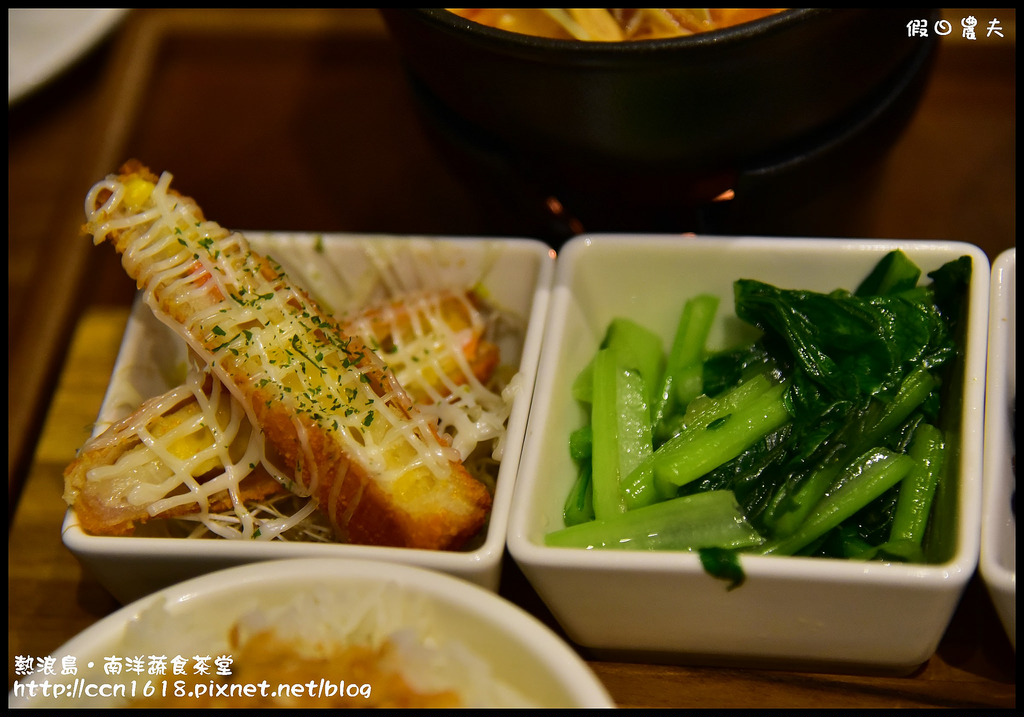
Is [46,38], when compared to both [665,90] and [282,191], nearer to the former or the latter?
[282,191]

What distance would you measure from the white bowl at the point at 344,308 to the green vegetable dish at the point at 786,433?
0.37 ft

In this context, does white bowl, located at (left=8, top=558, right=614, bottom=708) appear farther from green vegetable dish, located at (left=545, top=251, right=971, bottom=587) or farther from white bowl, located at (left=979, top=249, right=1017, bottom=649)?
white bowl, located at (left=979, top=249, right=1017, bottom=649)

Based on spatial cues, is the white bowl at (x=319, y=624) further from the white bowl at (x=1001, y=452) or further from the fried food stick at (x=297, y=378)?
the white bowl at (x=1001, y=452)

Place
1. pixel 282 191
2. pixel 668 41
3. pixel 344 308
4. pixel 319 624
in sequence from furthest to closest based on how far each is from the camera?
pixel 282 191, pixel 344 308, pixel 668 41, pixel 319 624

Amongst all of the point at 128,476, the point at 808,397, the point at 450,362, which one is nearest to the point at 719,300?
the point at 808,397

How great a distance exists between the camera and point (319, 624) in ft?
3.49

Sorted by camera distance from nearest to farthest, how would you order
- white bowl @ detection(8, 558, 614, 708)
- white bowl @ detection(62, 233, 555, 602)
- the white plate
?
white bowl @ detection(8, 558, 614, 708)
white bowl @ detection(62, 233, 555, 602)
the white plate

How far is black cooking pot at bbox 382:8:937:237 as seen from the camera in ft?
3.87

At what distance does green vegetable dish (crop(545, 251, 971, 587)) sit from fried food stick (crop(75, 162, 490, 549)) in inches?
6.7

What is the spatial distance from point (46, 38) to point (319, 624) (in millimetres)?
1934

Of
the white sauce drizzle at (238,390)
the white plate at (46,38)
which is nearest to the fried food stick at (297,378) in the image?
the white sauce drizzle at (238,390)

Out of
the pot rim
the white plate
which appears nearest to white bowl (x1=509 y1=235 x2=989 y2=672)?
the pot rim

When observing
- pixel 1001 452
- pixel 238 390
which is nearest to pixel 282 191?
pixel 238 390

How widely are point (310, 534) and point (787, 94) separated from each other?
876 millimetres
